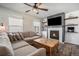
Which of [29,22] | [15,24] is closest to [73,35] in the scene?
[29,22]

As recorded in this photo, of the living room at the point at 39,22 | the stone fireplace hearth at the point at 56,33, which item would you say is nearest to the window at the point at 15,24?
the living room at the point at 39,22

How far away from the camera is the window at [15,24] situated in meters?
3.96

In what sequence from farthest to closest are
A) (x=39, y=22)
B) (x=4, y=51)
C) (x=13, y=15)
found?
(x=39, y=22) → (x=13, y=15) → (x=4, y=51)

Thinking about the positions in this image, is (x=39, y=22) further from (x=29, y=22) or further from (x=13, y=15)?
(x=13, y=15)

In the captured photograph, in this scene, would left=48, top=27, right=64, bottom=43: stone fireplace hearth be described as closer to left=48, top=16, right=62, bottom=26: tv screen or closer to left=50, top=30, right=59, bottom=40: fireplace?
left=50, top=30, right=59, bottom=40: fireplace

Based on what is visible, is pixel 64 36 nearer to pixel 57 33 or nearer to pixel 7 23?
pixel 57 33

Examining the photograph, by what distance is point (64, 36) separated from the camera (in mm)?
4625

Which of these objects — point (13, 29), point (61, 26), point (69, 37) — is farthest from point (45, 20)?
point (13, 29)

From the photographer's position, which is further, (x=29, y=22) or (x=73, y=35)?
(x=29, y=22)

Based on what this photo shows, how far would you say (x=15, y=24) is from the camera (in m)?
4.17

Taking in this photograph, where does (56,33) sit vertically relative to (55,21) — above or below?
below

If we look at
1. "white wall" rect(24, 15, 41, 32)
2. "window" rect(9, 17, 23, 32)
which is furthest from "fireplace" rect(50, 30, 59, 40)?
"window" rect(9, 17, 23, 32)

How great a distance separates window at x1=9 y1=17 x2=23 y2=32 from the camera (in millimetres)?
3963

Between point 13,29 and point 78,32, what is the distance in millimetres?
3654
